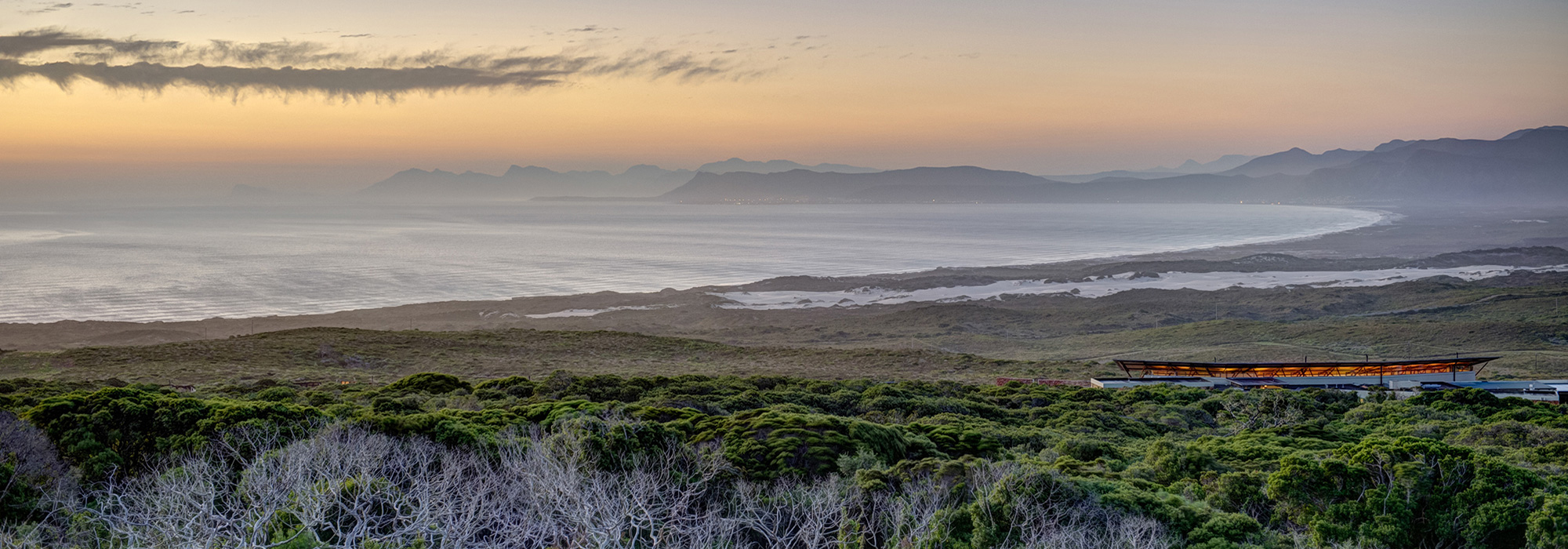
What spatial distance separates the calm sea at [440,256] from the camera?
239ft

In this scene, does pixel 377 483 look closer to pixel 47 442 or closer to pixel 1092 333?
pixel 47 442

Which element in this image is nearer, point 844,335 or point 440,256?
point 844,335

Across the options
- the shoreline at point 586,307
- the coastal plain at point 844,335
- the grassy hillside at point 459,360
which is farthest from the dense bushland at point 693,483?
the shoreline at point 586,307

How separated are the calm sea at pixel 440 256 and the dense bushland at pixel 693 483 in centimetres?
5666

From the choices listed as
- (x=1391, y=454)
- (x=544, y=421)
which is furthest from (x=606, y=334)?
(x=1391, y=454)

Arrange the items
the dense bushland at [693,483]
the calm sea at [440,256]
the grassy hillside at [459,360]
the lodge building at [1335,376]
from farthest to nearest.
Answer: the calm sea at [440,256], the grassy hillside at [459,360], the lodge building at [1335,376], the dense bushland at [693,483]

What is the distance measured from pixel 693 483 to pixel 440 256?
109 metres

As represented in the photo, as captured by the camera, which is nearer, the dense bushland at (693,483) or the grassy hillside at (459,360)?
the dense bushland at (693,483)

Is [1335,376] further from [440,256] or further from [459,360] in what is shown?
[440,256]

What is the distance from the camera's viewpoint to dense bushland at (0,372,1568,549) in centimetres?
1113

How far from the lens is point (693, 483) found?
13188 millimetres

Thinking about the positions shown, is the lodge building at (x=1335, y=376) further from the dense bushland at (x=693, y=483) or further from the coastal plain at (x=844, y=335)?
the dense bushland at (x=693, y=483)

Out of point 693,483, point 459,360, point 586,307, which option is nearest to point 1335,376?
point 693,483

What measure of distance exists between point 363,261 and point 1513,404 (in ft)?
349
